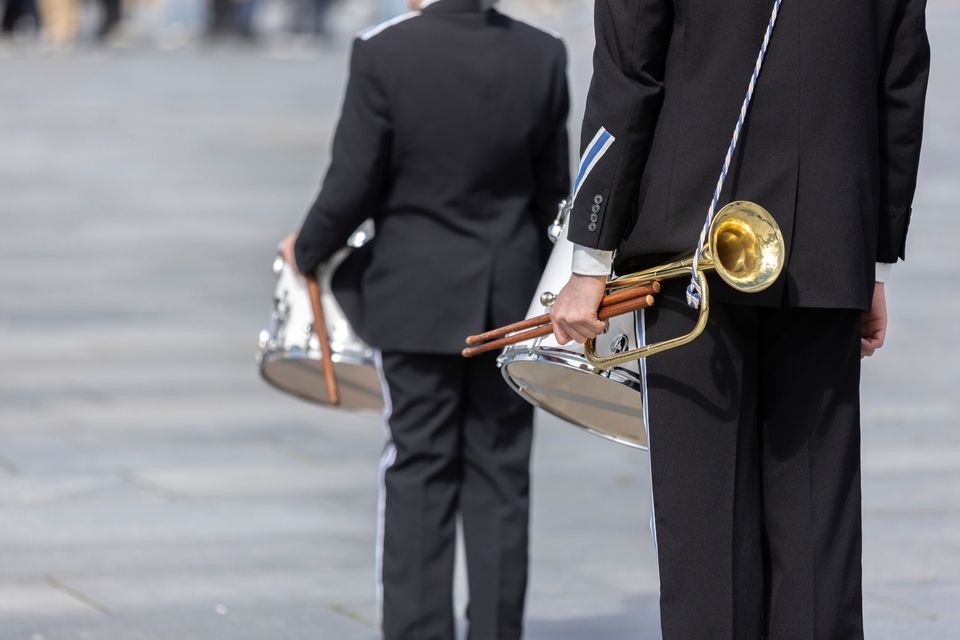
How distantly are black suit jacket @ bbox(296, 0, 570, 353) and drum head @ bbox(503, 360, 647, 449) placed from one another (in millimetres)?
621

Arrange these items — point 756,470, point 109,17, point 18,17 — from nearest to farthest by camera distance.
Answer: point 756,470 → point 109,17 → point 18,17

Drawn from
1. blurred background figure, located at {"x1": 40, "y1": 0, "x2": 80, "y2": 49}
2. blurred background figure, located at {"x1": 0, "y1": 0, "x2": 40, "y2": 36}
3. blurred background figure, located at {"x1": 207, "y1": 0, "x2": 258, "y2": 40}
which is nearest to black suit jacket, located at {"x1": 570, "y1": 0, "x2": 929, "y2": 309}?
blurred background figure, located at {"x1": 40, "y1": 0, "x2": 80, "y2": 49}

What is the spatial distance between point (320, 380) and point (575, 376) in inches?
45.3

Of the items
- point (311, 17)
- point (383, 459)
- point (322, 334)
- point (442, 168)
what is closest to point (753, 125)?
point (442, 168)

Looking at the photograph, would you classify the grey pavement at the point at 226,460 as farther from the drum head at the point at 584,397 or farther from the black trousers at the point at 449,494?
the drum head at the point at 584,397

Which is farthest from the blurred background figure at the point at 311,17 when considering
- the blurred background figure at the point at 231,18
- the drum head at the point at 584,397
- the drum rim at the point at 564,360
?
the drum rim at the point at 564,360

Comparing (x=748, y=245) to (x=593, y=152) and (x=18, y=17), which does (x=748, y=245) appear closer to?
(x=593, y=152)

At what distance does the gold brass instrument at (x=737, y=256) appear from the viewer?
261 centimetres

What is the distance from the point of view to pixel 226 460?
6.01 metres

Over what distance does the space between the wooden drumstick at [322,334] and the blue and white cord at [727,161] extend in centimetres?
142

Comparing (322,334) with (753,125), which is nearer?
(753,125)

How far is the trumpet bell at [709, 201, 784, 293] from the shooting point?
260 cm

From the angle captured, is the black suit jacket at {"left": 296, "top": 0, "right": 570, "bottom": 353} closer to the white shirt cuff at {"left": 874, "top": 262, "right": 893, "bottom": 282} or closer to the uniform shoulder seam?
the uniform shoulder seam

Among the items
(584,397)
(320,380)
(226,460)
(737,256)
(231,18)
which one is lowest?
(226,460)
